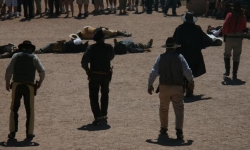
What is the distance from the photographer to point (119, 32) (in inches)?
1009

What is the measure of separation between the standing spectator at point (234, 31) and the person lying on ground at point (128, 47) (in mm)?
3842

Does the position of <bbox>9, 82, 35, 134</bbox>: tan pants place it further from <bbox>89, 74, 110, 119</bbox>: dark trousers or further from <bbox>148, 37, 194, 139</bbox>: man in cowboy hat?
<bbox>148, 37, 194, 139</bbox>: man in cowboy hat

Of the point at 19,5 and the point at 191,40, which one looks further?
the point at 19,5

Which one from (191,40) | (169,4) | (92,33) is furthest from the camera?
(169,4)

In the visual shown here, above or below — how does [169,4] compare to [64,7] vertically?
above

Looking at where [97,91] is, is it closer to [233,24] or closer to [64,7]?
[233,24]

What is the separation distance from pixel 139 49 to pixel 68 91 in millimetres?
5217

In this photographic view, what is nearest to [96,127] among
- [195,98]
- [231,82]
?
[195,98]

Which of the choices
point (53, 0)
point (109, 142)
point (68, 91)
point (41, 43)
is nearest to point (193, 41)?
point (68, 91)

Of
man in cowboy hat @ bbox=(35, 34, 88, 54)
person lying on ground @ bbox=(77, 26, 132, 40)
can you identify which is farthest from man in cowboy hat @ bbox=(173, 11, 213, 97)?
person lying on ground @ bbox=(77, 26, 132, 40)

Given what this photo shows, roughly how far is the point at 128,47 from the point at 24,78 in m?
9.47

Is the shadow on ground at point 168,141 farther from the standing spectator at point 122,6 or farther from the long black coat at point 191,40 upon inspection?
the standing spectator at point 122,6

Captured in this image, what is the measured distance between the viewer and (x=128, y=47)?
22531 millimetres

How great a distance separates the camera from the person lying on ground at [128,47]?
2231 cm
